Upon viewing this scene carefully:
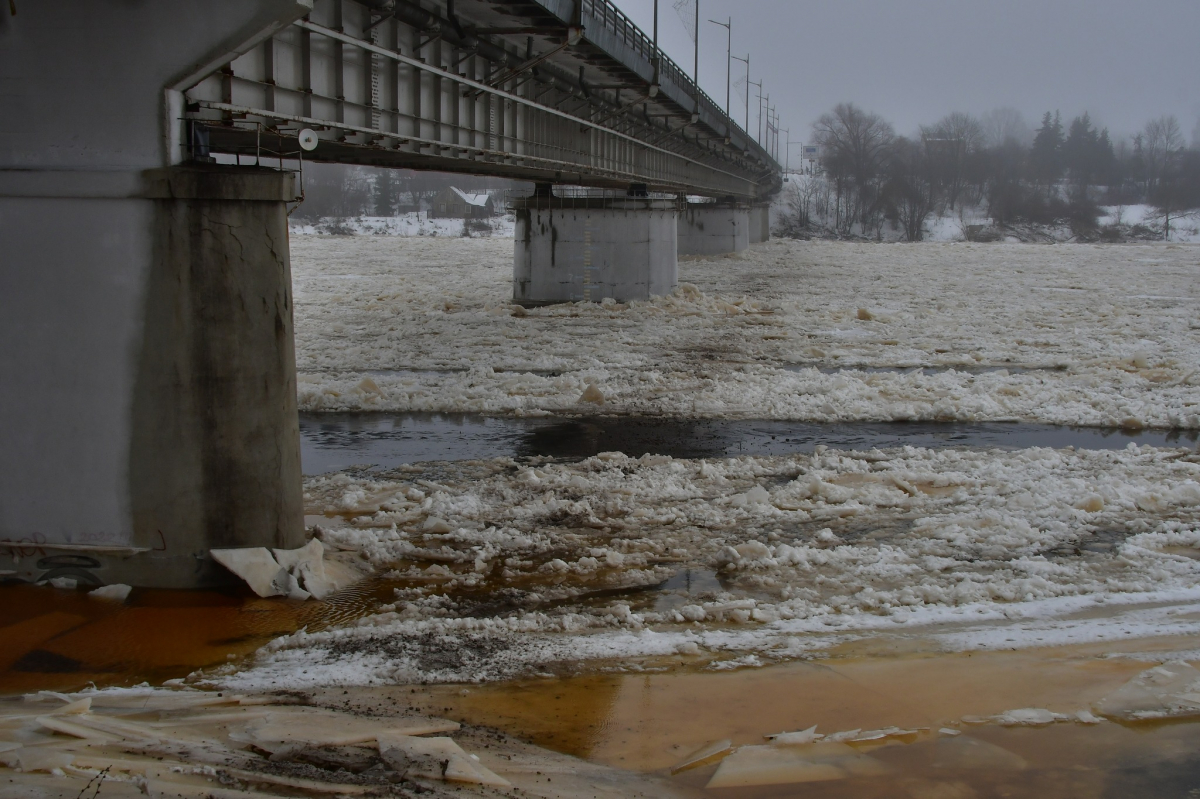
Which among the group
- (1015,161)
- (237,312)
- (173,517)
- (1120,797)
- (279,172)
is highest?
(1015,161)

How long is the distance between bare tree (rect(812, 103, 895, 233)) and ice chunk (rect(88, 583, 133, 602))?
12351 cm

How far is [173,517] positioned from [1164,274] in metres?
53.6

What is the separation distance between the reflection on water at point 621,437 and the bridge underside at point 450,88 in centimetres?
408

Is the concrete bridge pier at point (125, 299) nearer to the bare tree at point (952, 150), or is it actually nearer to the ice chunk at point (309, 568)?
the ice chunk at point (309, 568)

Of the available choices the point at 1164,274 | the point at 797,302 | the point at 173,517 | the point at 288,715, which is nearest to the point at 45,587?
the point at 173,517

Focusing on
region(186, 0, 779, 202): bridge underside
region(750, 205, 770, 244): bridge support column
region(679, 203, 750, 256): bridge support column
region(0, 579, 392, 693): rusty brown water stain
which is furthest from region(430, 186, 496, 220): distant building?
region(0, 579, 392, 693): rusty brown water stain

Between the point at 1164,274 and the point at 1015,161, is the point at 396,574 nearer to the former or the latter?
the point at 1164,274

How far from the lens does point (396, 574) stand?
949cm

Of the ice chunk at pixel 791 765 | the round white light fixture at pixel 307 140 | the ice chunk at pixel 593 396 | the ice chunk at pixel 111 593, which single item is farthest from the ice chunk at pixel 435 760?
the ice chunk at pixel 593 396

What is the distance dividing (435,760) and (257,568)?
154 inches

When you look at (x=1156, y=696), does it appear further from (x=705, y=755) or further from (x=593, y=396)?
(x=593, y=396)

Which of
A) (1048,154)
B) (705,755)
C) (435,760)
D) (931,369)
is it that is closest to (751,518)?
(705,755)

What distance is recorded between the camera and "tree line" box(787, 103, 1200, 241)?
12569cm

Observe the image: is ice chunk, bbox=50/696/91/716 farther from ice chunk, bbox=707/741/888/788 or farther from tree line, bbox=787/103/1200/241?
tree line, bbox=787/103/1200/241
